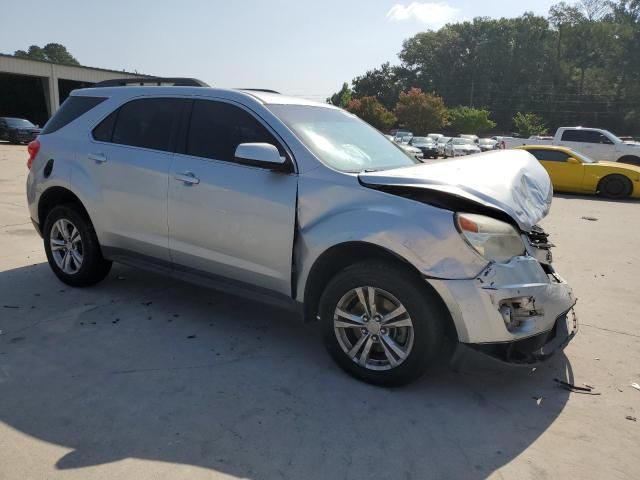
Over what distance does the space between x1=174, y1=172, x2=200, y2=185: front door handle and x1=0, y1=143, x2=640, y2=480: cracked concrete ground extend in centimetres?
118

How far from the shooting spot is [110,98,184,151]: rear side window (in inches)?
173

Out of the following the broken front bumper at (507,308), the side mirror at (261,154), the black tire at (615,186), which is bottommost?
the black tire at (615,186)

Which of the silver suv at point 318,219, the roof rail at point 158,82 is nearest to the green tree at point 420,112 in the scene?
the roof rail at point 158,82

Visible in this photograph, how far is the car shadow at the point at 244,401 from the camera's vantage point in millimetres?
2725

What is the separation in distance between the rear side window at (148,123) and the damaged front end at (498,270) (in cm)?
187

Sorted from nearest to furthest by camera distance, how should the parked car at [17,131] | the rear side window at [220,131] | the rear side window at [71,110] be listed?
the rear side window at [220,131] < the rear side window at [71,110] < the parked car at [17,131]

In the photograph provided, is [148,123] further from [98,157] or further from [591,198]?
[591,198]

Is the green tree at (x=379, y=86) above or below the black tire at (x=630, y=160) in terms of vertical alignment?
above

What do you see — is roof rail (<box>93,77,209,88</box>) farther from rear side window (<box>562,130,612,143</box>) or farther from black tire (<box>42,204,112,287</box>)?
rear side window (<box>562,130,612,143</box>)

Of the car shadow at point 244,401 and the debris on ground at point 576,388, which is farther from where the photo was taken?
the debris on ground at point 576,388

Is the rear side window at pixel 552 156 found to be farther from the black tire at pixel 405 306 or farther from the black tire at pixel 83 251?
the black tire at pixel 405 306

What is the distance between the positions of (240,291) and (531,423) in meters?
2.11

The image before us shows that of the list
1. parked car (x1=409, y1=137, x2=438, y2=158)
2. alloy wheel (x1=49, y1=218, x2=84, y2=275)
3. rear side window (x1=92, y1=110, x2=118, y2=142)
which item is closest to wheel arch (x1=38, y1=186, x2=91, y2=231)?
alloy wheel (x1=49, y1=218, x2=84, y2=275)

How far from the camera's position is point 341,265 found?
3.60m
